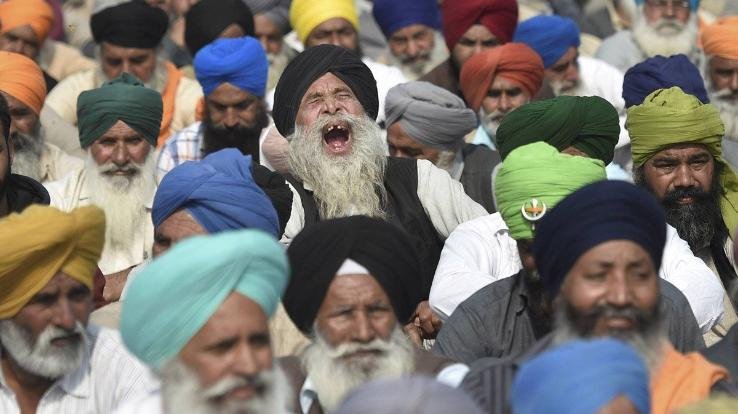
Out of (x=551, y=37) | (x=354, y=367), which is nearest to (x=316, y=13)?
(x=551, y=37)

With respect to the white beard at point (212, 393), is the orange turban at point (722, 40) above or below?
above

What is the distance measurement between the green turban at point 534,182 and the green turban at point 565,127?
1.33 meters

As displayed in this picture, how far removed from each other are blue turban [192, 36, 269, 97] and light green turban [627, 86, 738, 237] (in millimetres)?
2845

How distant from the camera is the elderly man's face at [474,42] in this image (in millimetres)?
12508

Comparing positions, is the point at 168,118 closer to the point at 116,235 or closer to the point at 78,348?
the point at 116,235

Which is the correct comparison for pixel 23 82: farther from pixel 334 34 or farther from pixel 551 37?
pixel 551 37

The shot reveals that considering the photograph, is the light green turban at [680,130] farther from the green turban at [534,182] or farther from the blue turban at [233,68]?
the blue turban at [233,68]

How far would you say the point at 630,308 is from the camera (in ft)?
20.8

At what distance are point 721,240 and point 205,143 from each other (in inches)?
129

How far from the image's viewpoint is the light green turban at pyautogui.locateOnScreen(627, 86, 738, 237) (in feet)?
30.3

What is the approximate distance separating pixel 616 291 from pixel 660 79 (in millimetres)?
4343

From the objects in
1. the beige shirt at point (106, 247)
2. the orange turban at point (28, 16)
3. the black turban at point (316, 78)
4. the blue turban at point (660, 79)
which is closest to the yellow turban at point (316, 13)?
the orange turban at point (28, 16)

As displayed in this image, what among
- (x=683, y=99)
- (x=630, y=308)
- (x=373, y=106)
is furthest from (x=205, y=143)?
(x=630, y=308)

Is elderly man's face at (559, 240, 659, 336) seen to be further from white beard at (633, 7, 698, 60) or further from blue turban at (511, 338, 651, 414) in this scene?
white beard at (633, 7, 698, 60)
